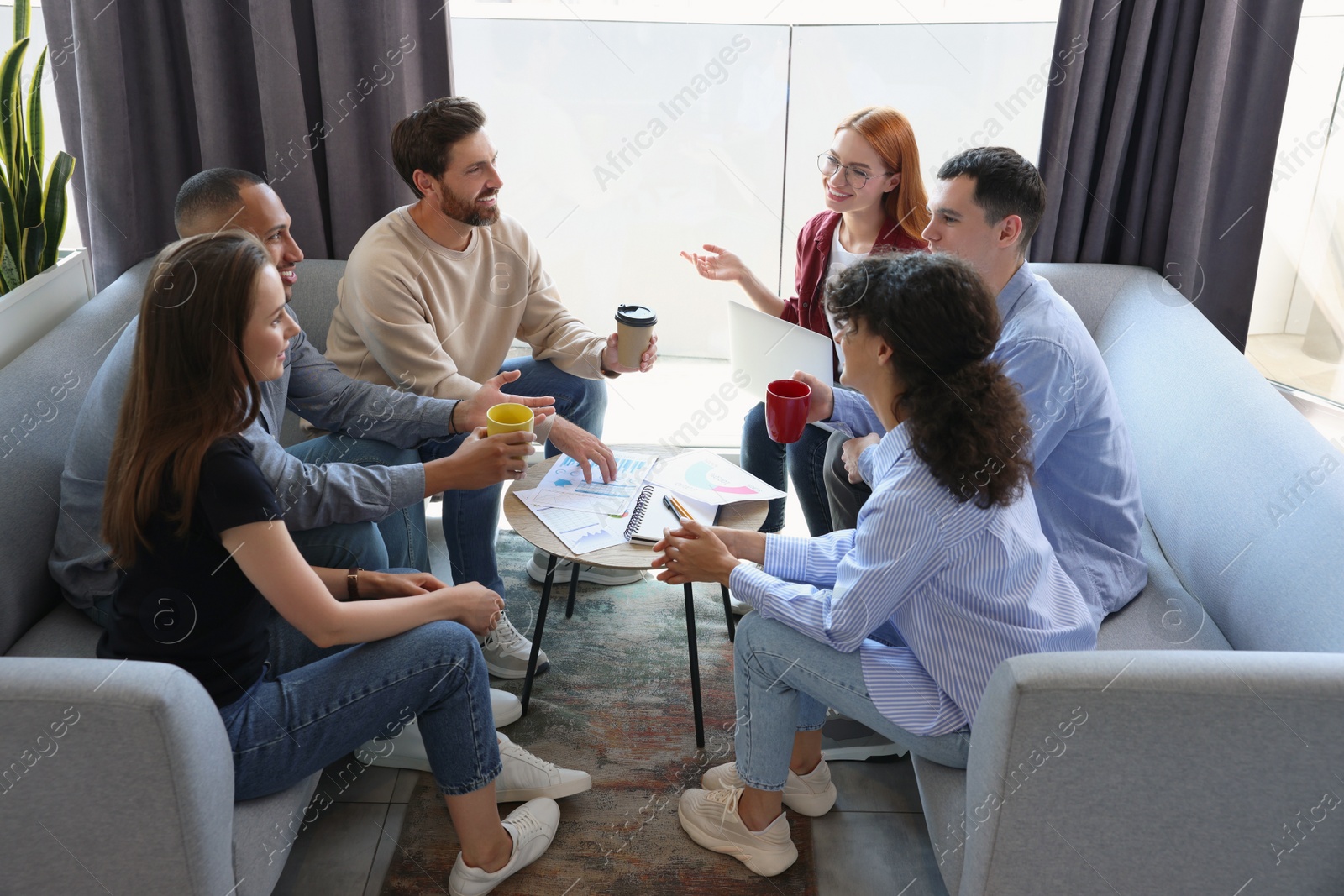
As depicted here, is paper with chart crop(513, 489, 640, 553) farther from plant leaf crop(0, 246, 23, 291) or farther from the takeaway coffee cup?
plant leaf crop(0, 246, 23, 291)

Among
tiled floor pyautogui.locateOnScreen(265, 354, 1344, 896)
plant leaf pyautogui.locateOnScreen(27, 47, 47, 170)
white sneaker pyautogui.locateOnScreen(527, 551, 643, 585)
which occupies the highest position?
plant leaf pyautogui.locateOnScreen(27, 47, 47, 170)

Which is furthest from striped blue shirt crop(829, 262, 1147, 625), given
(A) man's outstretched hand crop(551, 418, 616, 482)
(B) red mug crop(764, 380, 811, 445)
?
(A) man's outstretched hand crop(551, 418, 616, 482)

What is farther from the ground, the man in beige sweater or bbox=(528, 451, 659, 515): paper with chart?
the man in beige sweater

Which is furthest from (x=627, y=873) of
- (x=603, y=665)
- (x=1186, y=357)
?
(x=1186, y=357)

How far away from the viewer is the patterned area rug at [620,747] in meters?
1.93

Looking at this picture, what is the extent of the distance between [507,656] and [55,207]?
1631 mm

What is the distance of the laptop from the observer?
8.42 feet

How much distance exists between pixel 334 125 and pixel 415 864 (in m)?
2.06

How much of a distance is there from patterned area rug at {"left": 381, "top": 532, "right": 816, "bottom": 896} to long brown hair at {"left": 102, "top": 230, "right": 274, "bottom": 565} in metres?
0.86

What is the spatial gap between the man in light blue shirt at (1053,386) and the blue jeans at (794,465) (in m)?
0.37

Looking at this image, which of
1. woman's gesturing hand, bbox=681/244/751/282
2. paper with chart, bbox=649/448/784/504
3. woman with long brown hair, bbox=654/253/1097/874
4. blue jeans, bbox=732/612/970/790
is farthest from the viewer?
woman's gesturing hand, bbox=681/244/751/282

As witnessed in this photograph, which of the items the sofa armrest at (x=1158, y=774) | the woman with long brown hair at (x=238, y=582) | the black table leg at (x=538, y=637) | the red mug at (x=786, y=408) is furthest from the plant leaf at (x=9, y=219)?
the sofa armrest at (x=1158, y=774)

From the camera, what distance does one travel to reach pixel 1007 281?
2225mm

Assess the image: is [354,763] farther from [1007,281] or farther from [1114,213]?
[1114,213]
